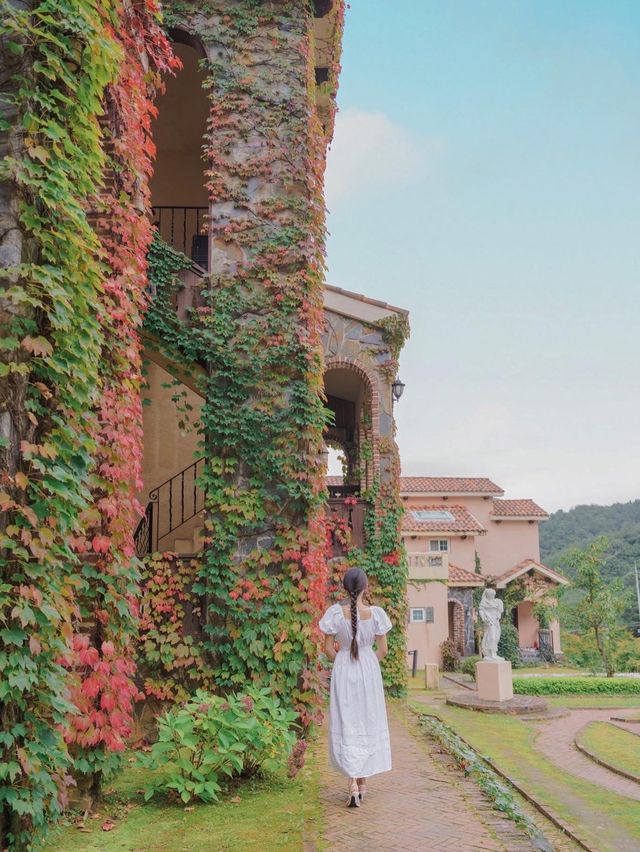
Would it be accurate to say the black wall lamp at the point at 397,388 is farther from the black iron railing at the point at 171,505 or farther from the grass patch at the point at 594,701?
the grass patch at the point at 594,701

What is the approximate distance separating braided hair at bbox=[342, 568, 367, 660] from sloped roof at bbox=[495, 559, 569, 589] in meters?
29.9

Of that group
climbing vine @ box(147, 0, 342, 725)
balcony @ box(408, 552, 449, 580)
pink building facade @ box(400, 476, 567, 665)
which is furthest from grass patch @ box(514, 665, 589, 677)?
climbing vine @ box(147, 0, 342, 725)

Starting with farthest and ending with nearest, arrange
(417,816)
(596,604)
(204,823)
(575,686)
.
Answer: (596,604) < (575,686) < (417,816) < (204,823)

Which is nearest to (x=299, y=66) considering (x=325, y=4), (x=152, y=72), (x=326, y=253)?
(x=325, y=4)

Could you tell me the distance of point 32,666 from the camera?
417 cm


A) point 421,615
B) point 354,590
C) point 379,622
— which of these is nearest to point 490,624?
point 421,615

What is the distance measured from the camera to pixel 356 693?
19.9ft

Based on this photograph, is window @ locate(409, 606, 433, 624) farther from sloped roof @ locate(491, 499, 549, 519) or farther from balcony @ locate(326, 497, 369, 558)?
balcony @ locate(326, 497, 369, 558)

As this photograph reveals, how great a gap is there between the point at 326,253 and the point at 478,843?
7.54 metres

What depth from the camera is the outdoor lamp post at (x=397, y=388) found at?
51.3 feet

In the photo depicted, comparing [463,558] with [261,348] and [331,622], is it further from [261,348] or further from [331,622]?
[331,622]

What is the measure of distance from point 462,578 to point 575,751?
64.7 feet

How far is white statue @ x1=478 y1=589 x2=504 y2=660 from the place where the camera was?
18.1 m

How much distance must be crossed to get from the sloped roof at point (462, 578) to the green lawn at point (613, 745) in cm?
1576
